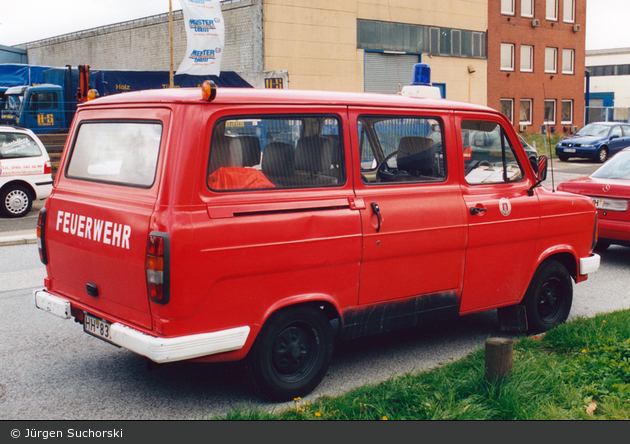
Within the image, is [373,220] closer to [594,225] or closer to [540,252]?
[540,252]

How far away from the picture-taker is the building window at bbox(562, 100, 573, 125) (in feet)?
152

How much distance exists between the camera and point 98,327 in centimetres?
429

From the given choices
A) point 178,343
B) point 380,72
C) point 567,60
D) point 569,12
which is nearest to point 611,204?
point 178,343

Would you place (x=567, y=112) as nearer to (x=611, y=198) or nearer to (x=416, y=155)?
(x=611, y=198)

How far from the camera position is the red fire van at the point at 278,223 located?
3891 mm

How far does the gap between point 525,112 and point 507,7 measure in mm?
6715

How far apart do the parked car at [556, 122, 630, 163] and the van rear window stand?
25919 millimetres

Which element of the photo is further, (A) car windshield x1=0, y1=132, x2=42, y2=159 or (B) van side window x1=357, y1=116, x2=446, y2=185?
(A) car windshield x1=0, y1=132, x2=42, y2=159

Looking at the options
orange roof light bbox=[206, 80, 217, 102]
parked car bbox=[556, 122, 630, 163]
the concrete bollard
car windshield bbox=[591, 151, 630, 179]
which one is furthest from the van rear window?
parked car bbox=[556, 122, 630, 163]

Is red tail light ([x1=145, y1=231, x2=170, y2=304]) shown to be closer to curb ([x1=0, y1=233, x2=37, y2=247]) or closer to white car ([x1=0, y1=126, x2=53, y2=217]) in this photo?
curb ([x1=0, y1=233, x2=37, y2=247])

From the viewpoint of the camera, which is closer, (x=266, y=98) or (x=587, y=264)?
(x=266, y=98)

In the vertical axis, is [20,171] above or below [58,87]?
below

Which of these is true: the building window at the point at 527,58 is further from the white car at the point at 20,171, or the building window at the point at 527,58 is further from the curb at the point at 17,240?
the curb at the point at 17,240

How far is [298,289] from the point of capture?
13.9 ft
